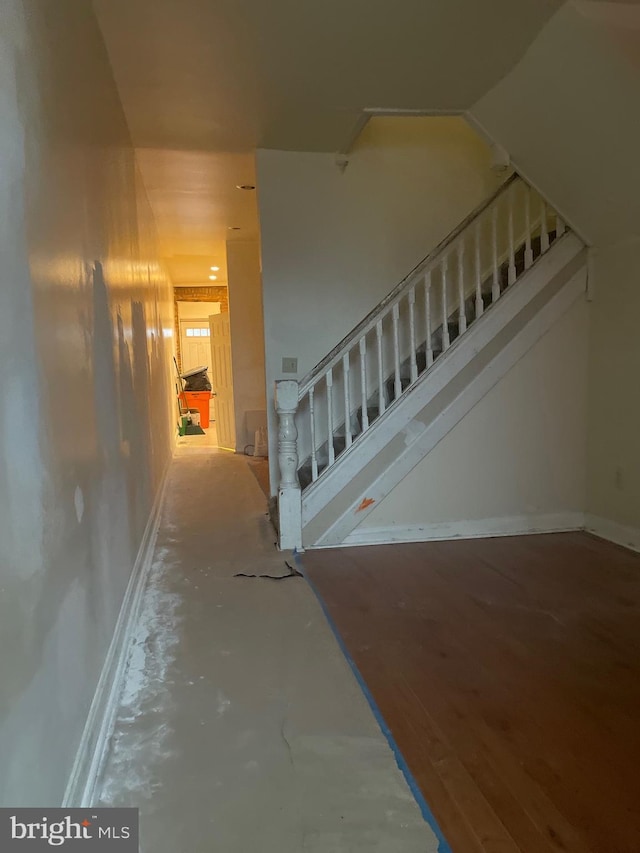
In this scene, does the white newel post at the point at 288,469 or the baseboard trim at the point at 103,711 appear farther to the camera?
the white newel post at the point at 288,469

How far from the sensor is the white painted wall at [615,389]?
A: 3.42 meters

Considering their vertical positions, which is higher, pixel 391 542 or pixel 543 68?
pixel 543 68

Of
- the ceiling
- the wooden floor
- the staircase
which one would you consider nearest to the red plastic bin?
the ceiling

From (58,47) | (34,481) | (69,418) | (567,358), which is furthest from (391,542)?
(58,47)

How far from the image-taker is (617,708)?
5.88ft

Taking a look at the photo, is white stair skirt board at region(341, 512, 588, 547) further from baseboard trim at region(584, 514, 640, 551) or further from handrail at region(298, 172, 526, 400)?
handrail at region(298, 172, 526, 400)

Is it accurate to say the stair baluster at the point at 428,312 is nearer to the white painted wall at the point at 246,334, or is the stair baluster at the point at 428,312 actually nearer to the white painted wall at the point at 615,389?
the white painted wall at the point at 615,389

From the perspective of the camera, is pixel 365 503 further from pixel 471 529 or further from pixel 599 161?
pixel 599 161

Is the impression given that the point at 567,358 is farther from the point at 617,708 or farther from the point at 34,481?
the point at 34,481

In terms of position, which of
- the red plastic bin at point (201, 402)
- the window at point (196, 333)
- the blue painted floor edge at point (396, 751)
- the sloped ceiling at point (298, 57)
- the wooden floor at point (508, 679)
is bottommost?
the wooden floor at point (508, 679)

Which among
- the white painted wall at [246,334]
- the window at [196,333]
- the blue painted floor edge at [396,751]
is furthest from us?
the window at [196,333]

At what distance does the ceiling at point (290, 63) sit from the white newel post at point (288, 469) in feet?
5.28

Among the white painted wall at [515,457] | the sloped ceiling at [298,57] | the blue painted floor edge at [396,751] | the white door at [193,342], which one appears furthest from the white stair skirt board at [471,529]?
the white door at [193,342]

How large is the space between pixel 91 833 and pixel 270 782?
0.44 metres
